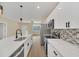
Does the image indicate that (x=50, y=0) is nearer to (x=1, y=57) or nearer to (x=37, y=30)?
(x=1, y=57)

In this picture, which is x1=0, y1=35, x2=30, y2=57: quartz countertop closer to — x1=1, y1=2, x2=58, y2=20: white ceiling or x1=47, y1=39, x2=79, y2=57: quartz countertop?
x1=47, y1=39, x2=79, y2=57: quartz countertop

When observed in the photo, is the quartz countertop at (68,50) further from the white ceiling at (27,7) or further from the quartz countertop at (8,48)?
the white ceiling at (27,7)

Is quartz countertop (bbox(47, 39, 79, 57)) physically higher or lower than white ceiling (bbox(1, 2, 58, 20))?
lower

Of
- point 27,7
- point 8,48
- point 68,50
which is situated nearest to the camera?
point 68,50

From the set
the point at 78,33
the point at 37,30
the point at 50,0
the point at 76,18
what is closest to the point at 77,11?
the point at 76,18

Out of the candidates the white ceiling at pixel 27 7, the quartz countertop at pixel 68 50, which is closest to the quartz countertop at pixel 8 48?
the quartz countertop at pixel 68 50

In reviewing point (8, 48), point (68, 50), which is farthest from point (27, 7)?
point (68, 50)

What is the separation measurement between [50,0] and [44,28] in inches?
164

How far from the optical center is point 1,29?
6.87m

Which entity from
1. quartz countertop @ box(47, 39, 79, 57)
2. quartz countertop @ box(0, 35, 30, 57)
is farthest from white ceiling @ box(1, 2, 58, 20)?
quartz countertop @ box(47, 39, 79, 57)

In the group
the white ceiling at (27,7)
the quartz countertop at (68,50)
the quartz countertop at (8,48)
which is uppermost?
the white ceiling at (27,7)

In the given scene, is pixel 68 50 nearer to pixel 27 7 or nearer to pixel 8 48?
pixel 8 48

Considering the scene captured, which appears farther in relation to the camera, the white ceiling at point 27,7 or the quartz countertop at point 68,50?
the white ceiling at point 27,7

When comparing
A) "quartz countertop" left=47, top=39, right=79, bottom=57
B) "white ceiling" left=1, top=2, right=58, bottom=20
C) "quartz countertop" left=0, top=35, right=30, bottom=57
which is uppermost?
"white ceiling" left=1, top=2, right=58, bottom=20
